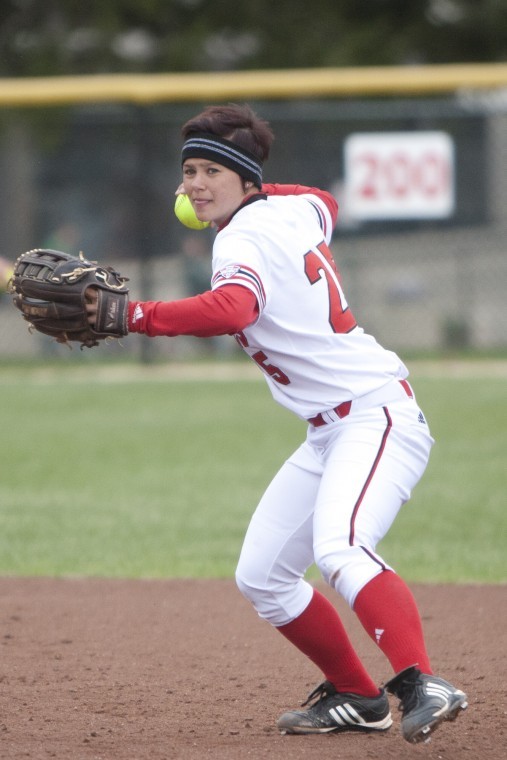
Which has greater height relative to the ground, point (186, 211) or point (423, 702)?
point (186, 211)

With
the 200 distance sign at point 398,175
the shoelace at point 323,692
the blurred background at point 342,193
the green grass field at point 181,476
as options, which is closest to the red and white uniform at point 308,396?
the shoelace at point 323,692

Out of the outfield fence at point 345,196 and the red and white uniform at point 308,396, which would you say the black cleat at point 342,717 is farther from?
the outfield fence at point 345,196

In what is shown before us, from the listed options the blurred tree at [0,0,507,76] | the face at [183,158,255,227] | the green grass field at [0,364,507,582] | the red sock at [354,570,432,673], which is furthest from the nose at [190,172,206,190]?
the blurred tree at [0,0,507,76]

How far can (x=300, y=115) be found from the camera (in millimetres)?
14164

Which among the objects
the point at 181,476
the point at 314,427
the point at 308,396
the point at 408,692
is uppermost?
the point at 308,396

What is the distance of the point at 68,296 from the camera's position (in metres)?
3.37

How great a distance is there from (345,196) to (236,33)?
6443mm

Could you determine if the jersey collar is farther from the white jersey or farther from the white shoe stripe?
the white shoe stripe

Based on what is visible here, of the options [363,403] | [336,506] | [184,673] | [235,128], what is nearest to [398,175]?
[184,673]

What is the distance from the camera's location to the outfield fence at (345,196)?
14141mm

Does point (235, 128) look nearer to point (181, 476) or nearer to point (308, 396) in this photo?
point (308, 396)

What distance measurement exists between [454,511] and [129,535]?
2.02 metres

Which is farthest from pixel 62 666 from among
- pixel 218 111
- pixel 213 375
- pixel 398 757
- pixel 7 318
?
pixel 7 318

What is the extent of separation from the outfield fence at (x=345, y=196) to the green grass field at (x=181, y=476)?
1419mm
